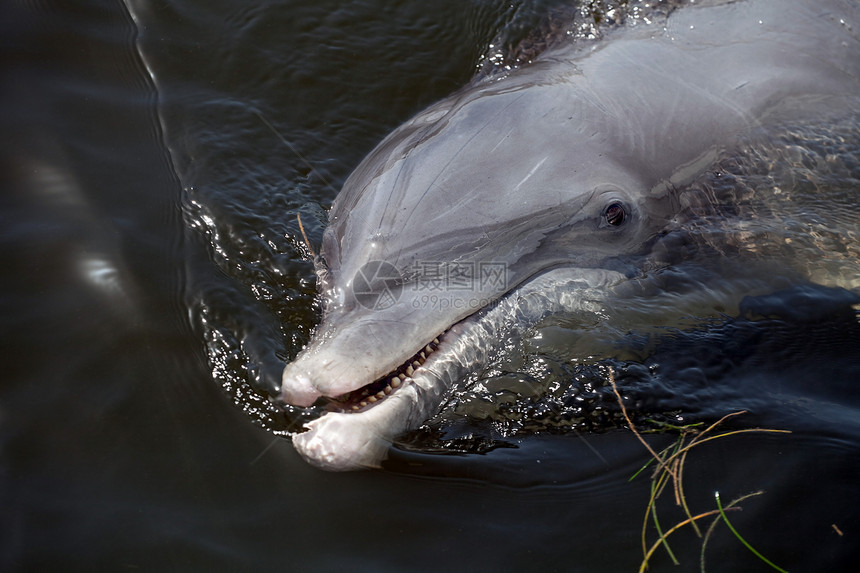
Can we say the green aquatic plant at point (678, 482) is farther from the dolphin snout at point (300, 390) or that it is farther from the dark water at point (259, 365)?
the dolphin snout at point (300, 390)

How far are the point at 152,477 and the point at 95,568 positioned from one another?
1.68 ft

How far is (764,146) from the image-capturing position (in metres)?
5.53

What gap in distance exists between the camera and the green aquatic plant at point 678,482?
3859 millimetres

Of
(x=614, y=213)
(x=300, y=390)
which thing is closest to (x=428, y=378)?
(x=300, y=390)

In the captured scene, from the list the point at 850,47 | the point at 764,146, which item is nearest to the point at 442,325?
the point at 764,146

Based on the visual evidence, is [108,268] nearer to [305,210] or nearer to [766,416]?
[305,210]

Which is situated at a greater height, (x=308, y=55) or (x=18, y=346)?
(x=308, y=55)

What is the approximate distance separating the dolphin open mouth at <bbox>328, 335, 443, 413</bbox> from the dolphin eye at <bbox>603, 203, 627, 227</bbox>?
149cm

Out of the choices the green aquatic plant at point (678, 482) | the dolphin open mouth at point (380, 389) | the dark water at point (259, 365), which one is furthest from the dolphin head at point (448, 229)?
the green aquatic plant at point (678, 482)

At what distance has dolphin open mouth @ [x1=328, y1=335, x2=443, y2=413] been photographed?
3900 millimetres

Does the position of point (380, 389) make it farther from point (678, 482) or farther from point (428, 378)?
point (678, 482)

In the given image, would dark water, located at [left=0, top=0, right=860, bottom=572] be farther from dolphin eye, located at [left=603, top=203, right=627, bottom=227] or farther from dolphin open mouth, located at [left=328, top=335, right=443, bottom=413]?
dolphin eye, located at [left=603, top=203, right=627, bottom=227]

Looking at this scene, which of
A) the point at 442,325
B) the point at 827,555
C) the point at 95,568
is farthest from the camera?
the point at 442,325

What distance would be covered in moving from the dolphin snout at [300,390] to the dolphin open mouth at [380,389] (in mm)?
142
